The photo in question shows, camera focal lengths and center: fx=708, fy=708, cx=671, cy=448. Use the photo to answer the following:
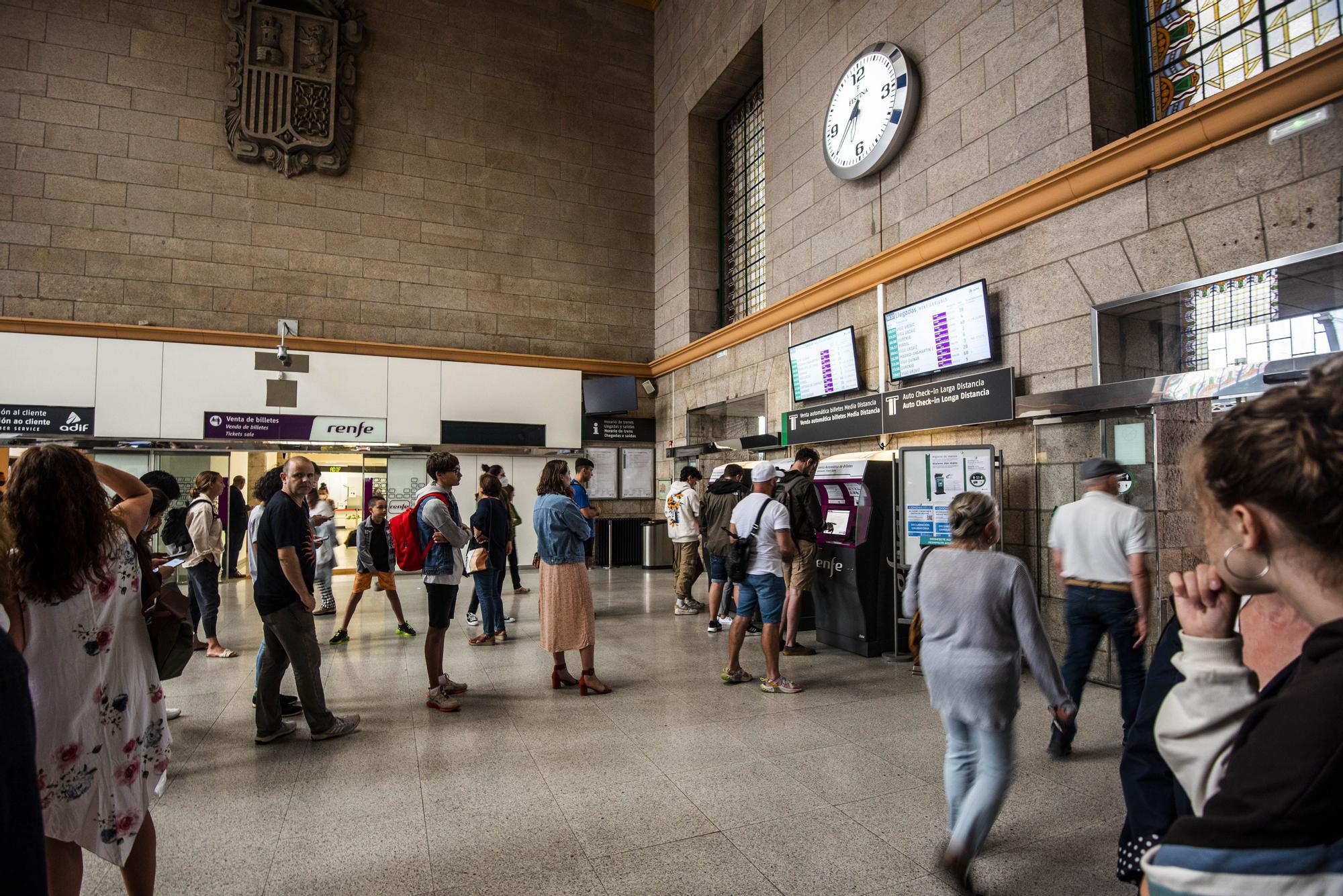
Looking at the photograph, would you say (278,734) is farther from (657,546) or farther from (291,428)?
(657,546)

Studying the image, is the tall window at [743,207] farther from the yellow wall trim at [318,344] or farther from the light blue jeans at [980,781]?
the light blue jeans at [980,781]

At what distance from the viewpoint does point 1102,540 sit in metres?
3.57

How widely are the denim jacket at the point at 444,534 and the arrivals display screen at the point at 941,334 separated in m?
4.50

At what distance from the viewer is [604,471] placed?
513 inches

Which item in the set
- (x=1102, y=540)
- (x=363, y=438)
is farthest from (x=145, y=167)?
(x=1102, y=540)

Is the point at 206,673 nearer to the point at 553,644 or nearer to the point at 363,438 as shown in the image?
the point at 553,644

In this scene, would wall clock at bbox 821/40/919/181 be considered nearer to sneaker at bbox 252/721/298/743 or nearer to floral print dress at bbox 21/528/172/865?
sneaker at bbox 252/721/298/743

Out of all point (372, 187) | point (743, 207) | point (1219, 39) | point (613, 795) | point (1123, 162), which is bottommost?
point (613, 795)

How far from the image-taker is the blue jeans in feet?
20.3

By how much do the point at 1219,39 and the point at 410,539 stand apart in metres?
6.76

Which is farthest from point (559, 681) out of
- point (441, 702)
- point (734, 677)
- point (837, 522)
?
point (837, 522)

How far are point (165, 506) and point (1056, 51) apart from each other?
23.0 feet

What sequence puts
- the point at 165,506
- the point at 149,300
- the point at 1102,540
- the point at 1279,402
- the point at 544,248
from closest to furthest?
the point at 1279,402
the point at 1102,540
the point at 165,506
the point at 149,300
the point at 544,248

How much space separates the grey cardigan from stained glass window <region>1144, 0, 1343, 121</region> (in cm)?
473
